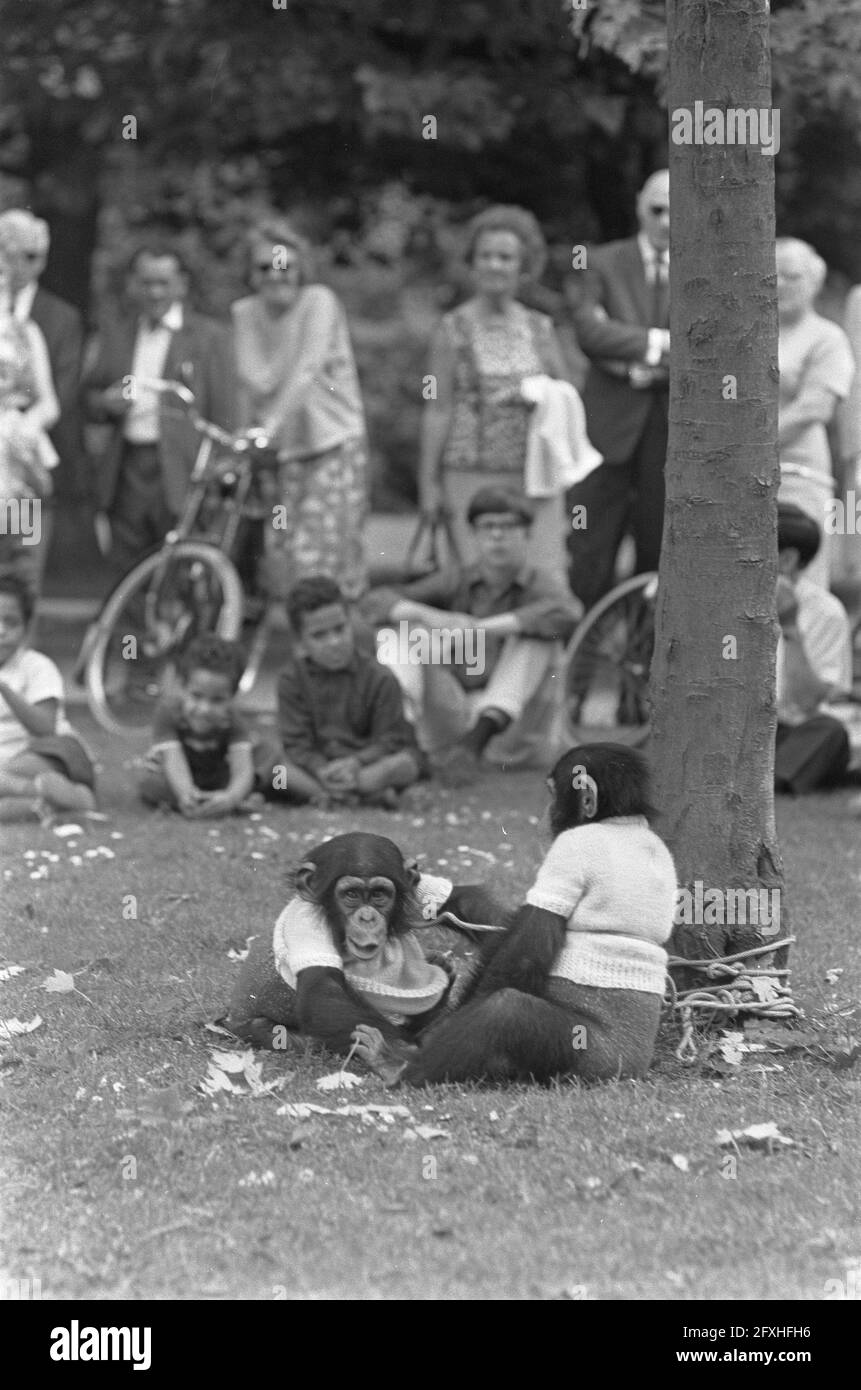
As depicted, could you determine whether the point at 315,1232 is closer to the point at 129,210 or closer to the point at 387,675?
the point at 387,675

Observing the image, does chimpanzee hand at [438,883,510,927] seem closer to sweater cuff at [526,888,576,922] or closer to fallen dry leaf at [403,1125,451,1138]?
sweater cuff at [526,888,576,922]

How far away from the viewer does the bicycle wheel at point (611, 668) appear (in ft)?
30.6

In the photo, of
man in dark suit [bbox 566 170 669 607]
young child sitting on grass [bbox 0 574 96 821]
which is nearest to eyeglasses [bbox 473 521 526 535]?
man in dark suit [bbox 566 170 669 607]

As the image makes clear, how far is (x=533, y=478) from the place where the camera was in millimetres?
9609

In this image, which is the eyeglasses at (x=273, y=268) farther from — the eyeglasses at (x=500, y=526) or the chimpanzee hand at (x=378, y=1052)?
the chimpanzee hand at (x=378, y=1052)

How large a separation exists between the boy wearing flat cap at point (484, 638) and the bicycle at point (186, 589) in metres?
1.06

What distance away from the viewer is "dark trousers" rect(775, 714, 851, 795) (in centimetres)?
867

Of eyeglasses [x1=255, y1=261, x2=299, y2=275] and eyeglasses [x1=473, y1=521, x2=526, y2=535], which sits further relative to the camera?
eyeglasses [x1=255, y1=261, x2=299, y2=275]

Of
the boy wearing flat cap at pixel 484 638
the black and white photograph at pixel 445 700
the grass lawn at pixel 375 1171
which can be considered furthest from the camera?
the boy wearing flat cap at pixel 484 638

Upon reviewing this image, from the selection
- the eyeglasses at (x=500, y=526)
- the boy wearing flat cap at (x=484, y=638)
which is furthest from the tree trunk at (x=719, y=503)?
the eyeglasses at (x=500, y=526)

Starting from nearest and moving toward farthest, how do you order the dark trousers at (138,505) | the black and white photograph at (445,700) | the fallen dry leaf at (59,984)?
the black and white photograph at (445,700), the fallen dry leaf at (59,984), the dark trousers at (138,505)

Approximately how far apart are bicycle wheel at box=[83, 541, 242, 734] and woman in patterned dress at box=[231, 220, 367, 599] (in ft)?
1.91

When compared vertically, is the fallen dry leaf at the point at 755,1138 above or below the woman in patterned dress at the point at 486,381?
below
